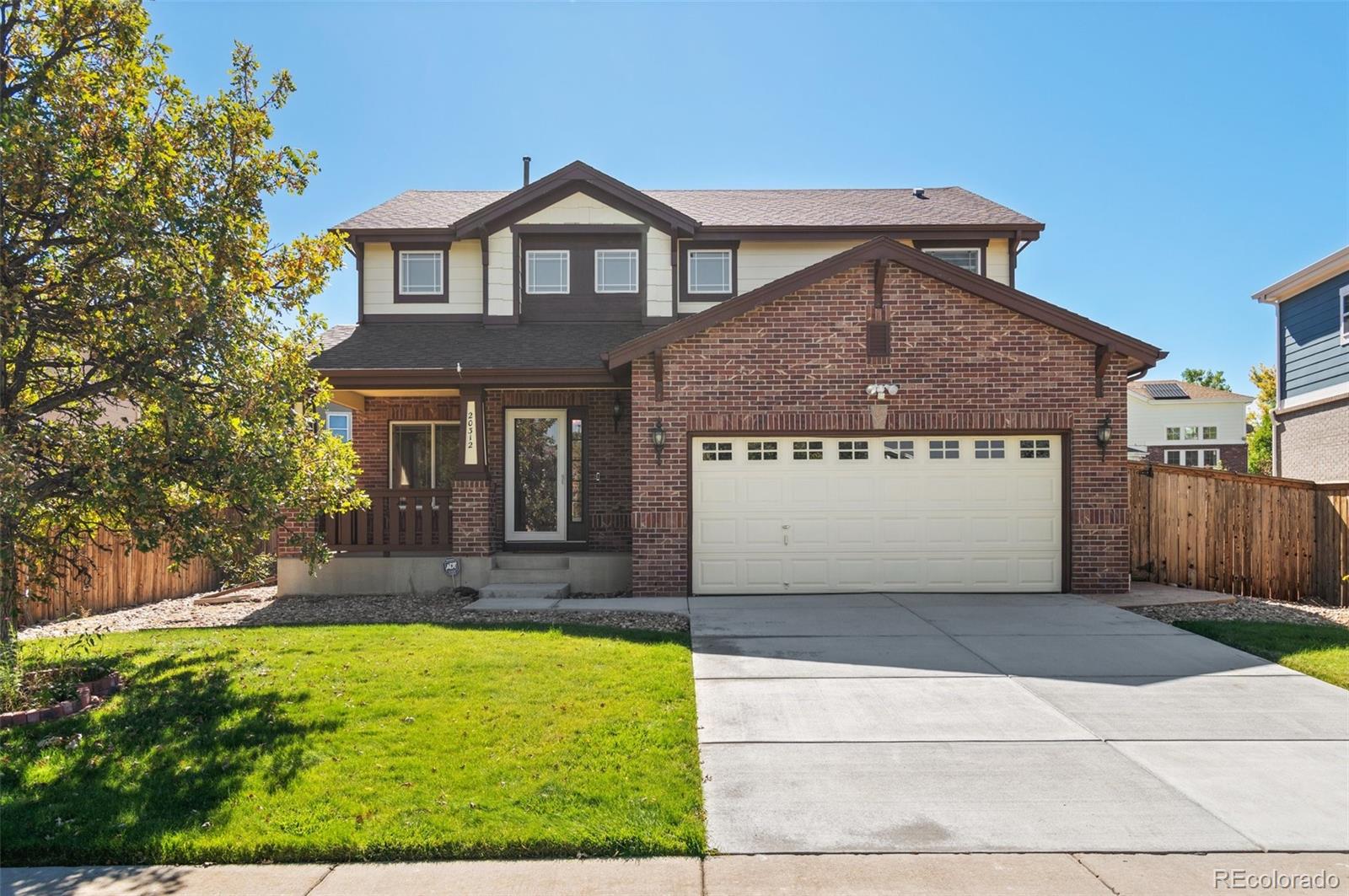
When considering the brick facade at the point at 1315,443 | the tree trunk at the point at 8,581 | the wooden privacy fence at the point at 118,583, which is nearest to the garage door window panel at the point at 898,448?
the wooden privacy fence at the point at 118,583

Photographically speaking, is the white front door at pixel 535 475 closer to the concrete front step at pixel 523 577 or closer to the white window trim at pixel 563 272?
the concrete front step at pixel 523 577

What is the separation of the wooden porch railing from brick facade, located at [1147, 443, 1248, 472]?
3613 centimetres

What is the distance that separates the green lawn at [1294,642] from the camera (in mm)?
7340

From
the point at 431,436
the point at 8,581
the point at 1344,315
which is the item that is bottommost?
the point at 8,581

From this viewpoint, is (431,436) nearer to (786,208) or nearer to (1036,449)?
(786,208)

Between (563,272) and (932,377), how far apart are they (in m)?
6.97

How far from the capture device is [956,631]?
8.84 meters

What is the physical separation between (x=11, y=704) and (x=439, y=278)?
10106mm

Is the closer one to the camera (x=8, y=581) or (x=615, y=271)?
(x=8, y=581)

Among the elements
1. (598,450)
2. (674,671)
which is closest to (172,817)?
(674,671)

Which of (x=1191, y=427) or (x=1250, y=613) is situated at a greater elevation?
(x=1191, y=427)

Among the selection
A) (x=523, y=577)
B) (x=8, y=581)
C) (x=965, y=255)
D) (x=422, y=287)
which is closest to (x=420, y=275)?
(x=422, y=287)

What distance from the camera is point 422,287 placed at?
1472cm

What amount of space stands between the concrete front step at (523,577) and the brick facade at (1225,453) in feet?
115
